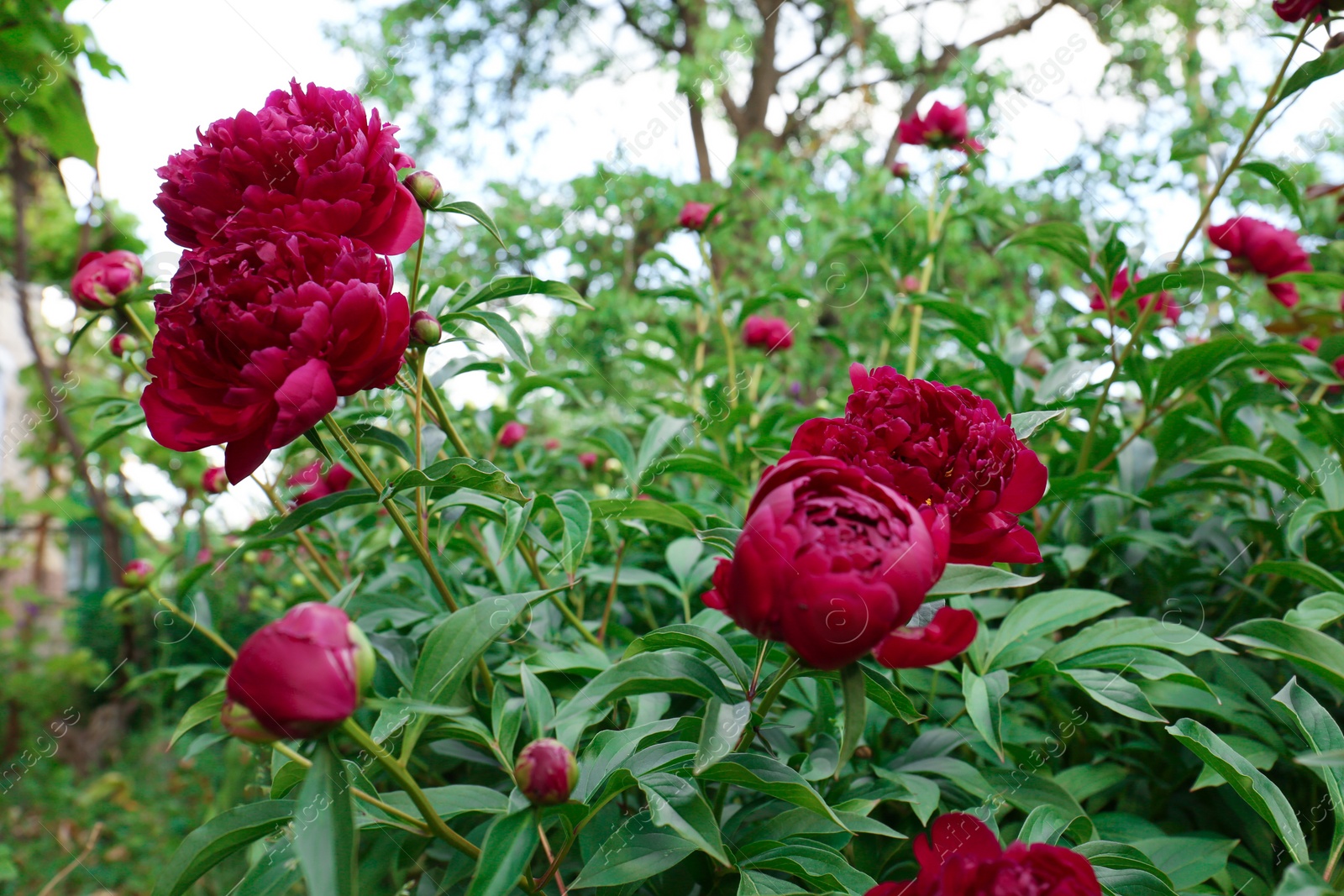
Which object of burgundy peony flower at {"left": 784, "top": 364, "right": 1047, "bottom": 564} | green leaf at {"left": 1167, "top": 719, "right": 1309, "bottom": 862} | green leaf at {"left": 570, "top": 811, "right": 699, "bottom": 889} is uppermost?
burgundy peony flower at {"left": 784, "top": 364, "right": 1047, "bottom": 564}

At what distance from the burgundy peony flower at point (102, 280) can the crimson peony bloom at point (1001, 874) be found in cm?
94

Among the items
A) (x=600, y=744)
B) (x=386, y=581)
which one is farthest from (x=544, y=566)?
(x=600, y=744)

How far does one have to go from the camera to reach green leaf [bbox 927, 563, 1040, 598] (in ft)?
1.59

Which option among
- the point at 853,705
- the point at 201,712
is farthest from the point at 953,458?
the point at 201,712

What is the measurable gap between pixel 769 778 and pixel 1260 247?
113 cm

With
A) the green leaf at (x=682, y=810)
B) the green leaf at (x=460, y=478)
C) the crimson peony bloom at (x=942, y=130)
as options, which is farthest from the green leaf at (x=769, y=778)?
the crimson peony bloom at (x=942, y=130)

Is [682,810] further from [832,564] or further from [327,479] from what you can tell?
[327,479]

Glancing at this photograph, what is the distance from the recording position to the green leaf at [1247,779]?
52 cm

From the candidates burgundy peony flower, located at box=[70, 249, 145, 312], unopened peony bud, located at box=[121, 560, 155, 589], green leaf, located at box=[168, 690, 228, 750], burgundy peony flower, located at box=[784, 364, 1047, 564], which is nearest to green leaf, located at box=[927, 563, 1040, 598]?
burgundy peony flower, located at box=[784, 364, 1047, 564]

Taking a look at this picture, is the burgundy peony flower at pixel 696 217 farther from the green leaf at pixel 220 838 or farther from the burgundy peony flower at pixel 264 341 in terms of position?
the green leaf at pixel 220 838

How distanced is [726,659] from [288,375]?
13.0 inches

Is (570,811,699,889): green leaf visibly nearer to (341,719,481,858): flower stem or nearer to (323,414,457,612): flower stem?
(341,719,481,858): flower stem

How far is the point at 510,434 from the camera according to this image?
1.37m

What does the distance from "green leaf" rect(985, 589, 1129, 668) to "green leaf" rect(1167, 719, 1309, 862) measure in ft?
0.62
